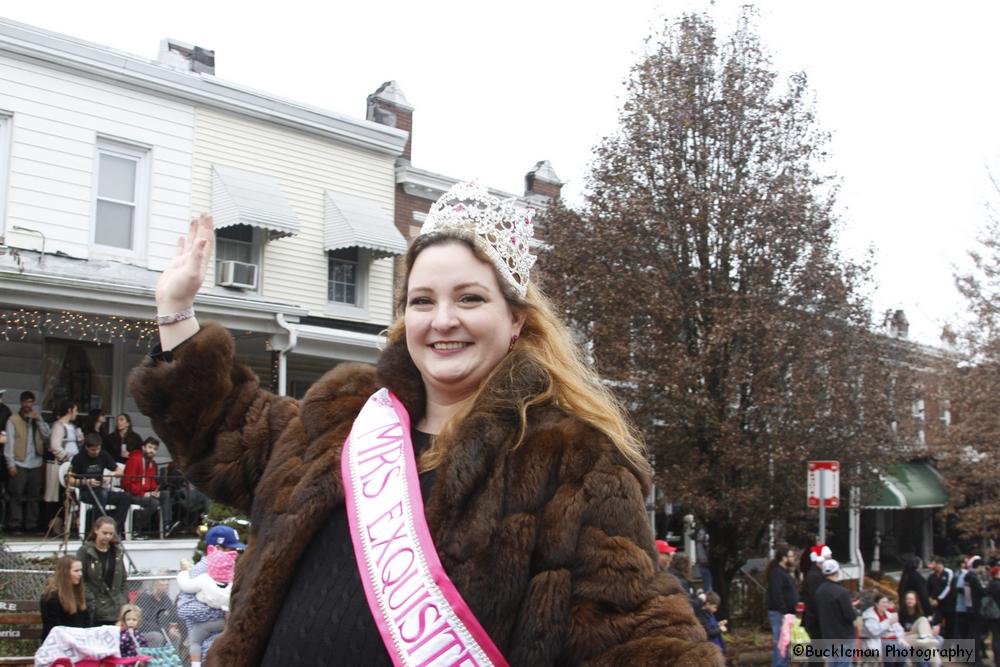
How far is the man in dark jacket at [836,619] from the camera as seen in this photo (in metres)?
10.5

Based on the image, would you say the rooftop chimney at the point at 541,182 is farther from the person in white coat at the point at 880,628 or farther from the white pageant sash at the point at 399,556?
the white pageant sash at the point at 399,556

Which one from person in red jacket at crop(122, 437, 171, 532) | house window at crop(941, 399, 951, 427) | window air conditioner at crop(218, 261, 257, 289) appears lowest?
person in red jacket at crop(122, 437, 171, 532)

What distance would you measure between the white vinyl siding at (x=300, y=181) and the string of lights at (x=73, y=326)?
2.44 metres

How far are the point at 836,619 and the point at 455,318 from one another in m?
9.39

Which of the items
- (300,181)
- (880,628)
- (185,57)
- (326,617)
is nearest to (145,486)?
(300,181)

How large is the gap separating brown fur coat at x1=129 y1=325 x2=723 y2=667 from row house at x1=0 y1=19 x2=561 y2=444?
10.6 meters

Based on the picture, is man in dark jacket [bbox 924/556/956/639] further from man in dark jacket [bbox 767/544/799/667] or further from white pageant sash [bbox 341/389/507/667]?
white pageant sash [bbox 341/389/507/667]

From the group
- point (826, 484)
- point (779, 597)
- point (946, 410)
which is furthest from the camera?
point (946, 410)

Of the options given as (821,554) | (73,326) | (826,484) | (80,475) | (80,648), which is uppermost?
(73,326)

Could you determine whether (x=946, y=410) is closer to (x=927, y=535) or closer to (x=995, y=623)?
(x=927, y=535)

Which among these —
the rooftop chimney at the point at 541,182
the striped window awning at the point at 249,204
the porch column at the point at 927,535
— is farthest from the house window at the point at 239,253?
the porch column at the point at 927,535

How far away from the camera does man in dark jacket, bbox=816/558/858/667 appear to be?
34.3 ft

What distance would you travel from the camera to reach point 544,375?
2.39m

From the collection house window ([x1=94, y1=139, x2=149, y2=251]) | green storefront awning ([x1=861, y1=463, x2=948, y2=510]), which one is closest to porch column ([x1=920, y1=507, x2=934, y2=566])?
green storefront awning ([x1=861, y1=463, x2=948, y2=510])
